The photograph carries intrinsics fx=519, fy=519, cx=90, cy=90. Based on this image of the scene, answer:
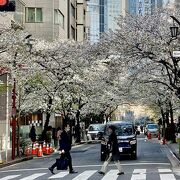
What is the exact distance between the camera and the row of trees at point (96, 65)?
29530mm

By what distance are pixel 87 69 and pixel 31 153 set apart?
16.1 metres

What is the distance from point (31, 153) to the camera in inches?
1330

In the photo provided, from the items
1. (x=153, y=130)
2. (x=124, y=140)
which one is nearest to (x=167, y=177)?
(x=124, y=140)

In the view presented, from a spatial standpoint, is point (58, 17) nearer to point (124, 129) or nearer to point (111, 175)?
point (124, 129)

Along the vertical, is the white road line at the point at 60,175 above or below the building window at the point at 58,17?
below

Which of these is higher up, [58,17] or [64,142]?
[58,17]

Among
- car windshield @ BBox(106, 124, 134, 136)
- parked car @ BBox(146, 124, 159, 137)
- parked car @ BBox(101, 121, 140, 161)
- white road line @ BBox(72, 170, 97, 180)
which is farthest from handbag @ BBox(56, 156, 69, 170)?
parked car @ BBox(146, 124, 159, 137)

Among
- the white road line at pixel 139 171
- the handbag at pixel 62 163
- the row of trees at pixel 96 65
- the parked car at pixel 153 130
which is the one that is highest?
the row of trees at pixel 96 65

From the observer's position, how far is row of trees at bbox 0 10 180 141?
29.5 metres

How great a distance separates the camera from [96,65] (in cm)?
5222

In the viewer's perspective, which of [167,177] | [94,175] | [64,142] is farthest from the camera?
[64,142]

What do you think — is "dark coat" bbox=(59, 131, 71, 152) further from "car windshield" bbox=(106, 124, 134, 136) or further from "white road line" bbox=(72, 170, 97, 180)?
"car windshield" bbox=(106, 124, 134, 136)

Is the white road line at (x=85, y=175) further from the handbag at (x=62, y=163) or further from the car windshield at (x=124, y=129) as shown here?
the car windshield at (x=124, y=129)

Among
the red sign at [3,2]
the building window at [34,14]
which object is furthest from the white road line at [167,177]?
the building window at [34,14]
